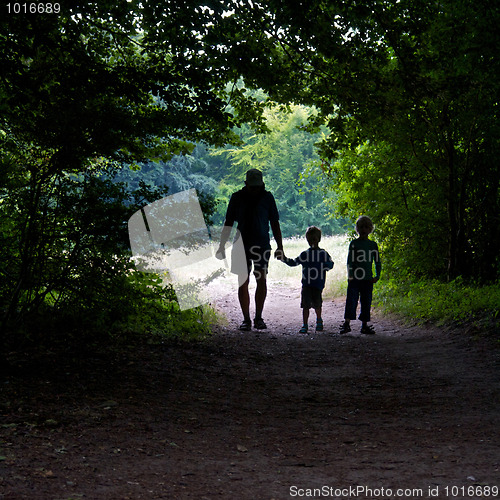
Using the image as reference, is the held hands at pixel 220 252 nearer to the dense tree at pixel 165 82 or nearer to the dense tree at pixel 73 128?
the dense tree at pixel 165 82

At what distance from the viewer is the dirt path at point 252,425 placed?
10.5ft

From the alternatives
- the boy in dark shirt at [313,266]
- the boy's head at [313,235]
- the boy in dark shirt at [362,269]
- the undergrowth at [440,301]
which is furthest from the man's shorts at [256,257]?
the undergrowth at [440,301]

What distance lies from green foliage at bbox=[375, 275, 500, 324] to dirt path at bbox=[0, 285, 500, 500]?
1.53 m

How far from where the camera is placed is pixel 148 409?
4.71 meters

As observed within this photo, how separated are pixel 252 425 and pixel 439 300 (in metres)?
6.62

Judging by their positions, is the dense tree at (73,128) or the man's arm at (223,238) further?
the man's arm at (223,238)

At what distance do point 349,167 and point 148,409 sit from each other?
33.1 feet

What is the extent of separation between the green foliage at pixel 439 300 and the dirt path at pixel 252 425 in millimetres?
1528

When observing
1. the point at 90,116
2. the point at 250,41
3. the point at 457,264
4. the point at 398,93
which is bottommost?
the point at 457,264

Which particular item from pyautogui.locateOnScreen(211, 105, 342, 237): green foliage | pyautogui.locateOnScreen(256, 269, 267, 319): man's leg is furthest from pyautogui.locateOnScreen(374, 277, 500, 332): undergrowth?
pyautogui.locateOnScreen(211, 105, 342, 237): green foliage

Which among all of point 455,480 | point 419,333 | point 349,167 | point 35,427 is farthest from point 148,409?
point 349,167

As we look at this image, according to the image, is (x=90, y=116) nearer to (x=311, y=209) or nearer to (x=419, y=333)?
(x=419, y=333)

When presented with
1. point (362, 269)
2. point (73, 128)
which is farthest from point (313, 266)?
point (73, 128)

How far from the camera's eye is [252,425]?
14.9 ft
